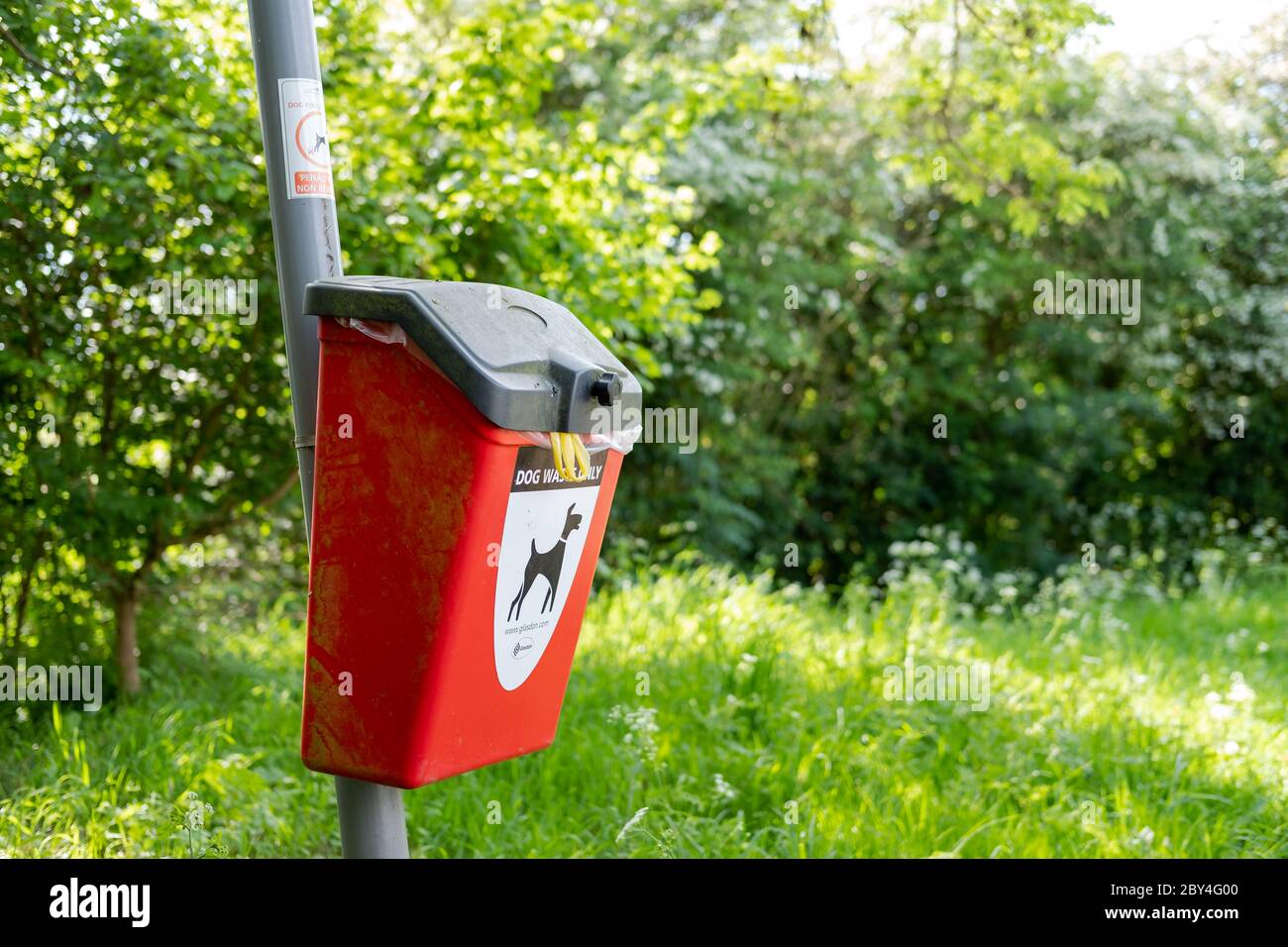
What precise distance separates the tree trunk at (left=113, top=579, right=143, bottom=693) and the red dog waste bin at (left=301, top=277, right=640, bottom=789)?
2.42 m

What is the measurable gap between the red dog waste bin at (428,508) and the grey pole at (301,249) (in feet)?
0.18

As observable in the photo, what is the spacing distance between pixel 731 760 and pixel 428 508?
1939 mm

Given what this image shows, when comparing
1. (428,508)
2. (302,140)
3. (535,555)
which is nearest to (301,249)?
(302,140)

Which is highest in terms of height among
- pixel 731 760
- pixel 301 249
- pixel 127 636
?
pixel 301 249

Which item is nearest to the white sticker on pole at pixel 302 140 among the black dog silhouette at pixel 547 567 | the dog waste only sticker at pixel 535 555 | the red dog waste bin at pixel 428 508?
the red dog waste bin at pixel 428 508

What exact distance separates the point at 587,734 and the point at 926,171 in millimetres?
3427

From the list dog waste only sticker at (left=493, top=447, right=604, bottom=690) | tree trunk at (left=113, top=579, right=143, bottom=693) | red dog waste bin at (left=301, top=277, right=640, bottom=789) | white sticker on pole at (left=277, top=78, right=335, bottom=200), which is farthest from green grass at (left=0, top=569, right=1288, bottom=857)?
white sticker on pole at (left=277, top=78, right=335, bottom=200)

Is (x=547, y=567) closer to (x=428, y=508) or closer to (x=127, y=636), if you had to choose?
(x=428, y=508)

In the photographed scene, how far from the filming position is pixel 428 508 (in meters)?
2.03

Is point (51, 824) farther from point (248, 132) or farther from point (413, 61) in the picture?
point (413, 61)

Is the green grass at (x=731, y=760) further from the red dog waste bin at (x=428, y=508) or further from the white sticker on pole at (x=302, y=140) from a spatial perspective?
the white sticker on pole at (x=302, y=140)

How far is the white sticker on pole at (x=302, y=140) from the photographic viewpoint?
214cm

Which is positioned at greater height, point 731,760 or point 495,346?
point 495,346

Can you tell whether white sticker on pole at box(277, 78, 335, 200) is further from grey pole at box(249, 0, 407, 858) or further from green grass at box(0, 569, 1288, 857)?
green grass at box(0, 569, 1288, 857)
